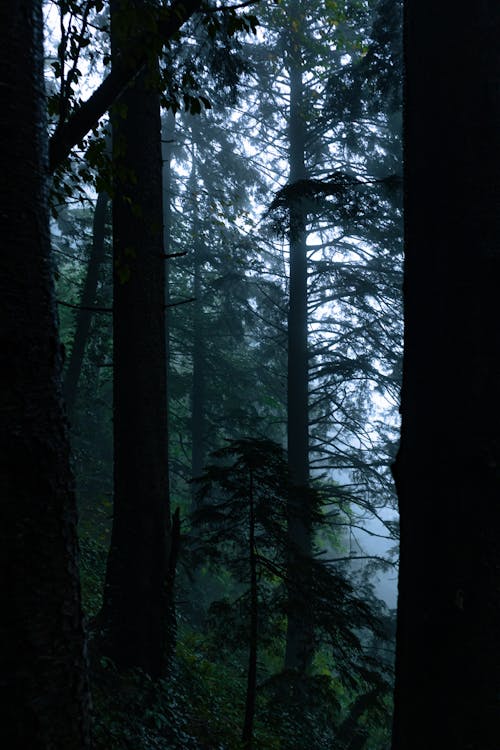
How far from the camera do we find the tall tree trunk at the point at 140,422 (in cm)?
572

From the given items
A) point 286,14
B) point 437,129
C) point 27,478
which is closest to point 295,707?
point 27,478

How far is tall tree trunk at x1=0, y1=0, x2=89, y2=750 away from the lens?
1888mm

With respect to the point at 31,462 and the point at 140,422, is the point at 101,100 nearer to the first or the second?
the point at 31,462

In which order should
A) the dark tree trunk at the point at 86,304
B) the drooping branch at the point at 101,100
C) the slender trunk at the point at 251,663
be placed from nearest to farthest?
the drooping branch at the point at 101,100
the slender trunk at the point at 251,663
the dark tree trunk at the point at 86,304

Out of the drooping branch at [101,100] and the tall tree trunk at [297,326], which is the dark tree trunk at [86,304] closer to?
the tall tree trunk at [297,326]

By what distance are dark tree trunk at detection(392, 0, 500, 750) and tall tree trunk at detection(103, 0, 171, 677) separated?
3397mm

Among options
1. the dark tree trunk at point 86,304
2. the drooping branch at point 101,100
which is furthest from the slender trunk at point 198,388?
the drooping branch at point 101,100

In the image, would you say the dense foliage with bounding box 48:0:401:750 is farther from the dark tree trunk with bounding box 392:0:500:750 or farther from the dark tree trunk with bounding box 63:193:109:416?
the dark tree trunk with bounding box 392:0:500:750

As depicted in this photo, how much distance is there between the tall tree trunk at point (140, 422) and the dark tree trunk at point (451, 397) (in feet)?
11.1

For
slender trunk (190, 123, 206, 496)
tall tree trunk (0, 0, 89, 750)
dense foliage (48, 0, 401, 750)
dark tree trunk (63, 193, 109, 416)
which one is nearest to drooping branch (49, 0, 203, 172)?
dense foliage (48, 0, 401, 750)

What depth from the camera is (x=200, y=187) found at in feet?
73.6

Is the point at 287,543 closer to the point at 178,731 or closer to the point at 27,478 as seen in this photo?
the point at 178,731

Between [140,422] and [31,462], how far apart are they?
4082 mm

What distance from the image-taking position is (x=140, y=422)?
6031mm
